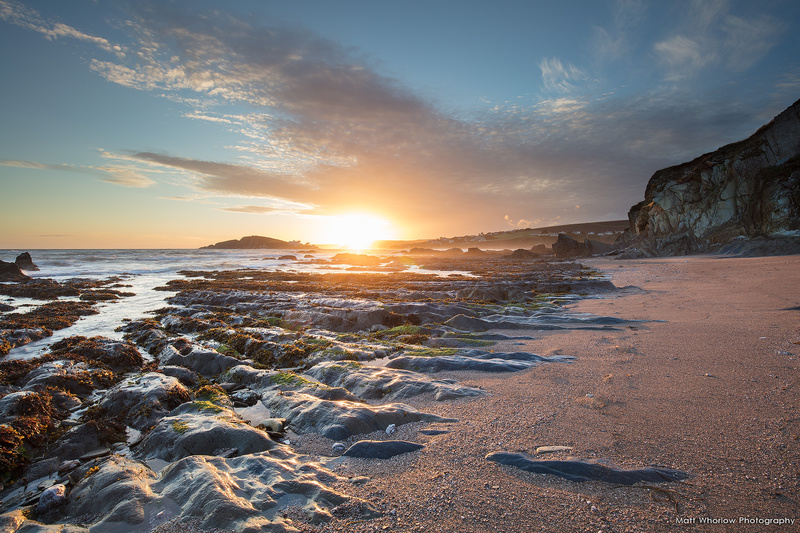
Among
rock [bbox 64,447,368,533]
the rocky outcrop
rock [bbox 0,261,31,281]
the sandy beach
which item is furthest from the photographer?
the rocky outcrop

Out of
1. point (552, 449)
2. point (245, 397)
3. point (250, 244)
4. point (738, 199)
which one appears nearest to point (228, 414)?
point (245, 397)

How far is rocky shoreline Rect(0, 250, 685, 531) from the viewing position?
11.6 feet

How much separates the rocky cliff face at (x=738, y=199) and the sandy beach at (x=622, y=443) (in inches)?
1362

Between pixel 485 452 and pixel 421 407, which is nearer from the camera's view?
pixel 485 452

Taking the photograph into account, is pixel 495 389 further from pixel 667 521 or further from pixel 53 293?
pixel 53 293

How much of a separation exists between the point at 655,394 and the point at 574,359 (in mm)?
2258

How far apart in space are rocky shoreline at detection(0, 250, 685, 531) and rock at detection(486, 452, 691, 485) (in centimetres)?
5

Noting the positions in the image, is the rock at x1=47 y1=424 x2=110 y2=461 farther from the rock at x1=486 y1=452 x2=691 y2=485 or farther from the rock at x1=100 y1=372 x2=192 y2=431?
the rock at x1=486 y1=452 x2=691 y2=485

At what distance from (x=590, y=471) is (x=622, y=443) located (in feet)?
2.87

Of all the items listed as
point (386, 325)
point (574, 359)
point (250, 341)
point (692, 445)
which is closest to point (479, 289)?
point (386, 325)

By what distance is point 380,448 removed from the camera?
447cm

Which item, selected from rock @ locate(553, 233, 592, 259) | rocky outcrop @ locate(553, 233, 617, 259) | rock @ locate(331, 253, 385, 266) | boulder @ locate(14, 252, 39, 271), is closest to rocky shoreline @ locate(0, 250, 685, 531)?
boulder @ locate(14, 252, 39, 271)

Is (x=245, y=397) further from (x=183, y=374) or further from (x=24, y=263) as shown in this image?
(x=24, y=263)

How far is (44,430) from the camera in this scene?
17.0ft
